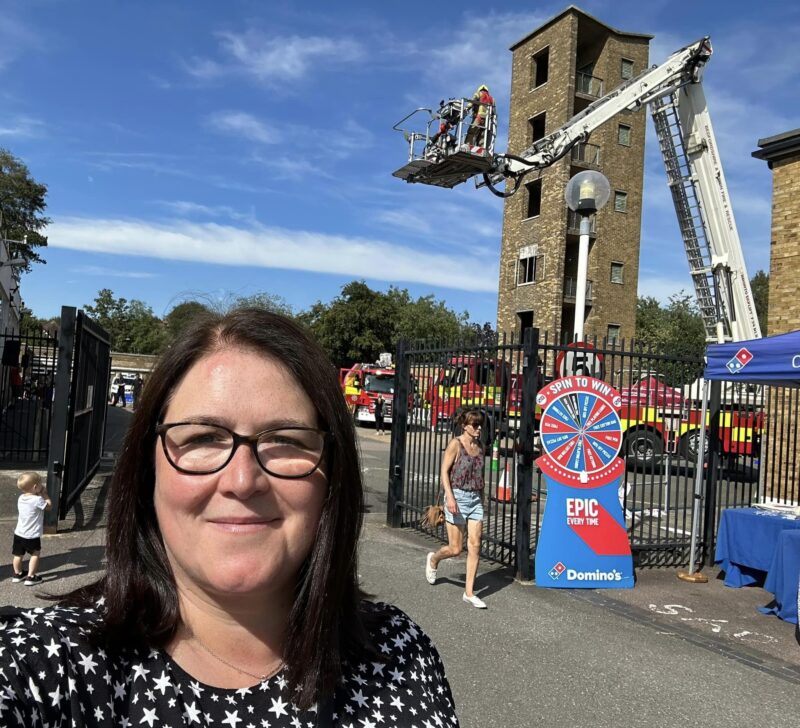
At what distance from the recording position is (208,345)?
137cm

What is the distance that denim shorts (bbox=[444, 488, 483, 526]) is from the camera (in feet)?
21.4

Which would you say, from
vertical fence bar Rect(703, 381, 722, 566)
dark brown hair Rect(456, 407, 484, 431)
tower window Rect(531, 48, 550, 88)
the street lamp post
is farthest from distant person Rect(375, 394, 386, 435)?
dark brown hair Rect(456, 407, 484, 431)

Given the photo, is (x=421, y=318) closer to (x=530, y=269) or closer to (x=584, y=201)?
(x=530, y=269)

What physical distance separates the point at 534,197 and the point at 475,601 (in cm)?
3018

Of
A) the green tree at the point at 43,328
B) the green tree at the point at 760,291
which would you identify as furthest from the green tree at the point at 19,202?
the green tree at the point at 760,291

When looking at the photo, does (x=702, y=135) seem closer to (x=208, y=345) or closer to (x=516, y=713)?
(x=516, y=713)

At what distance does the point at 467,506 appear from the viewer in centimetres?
655

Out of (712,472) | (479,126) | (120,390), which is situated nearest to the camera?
(712,472)

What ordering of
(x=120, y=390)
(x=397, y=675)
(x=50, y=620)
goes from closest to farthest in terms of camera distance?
(x=50, y=620)
(x=397, y=675)
(x=120, y=390)

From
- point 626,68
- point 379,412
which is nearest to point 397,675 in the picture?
point 379,412

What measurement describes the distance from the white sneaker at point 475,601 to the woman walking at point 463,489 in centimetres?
18

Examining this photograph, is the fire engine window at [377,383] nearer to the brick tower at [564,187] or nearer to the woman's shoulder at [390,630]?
the brick tower at [564,187]

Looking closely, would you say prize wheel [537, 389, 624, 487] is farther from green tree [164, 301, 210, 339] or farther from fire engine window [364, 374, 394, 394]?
fire engine window [364, 374, 394, 394]

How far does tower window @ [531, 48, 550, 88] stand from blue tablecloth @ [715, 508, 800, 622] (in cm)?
3048
